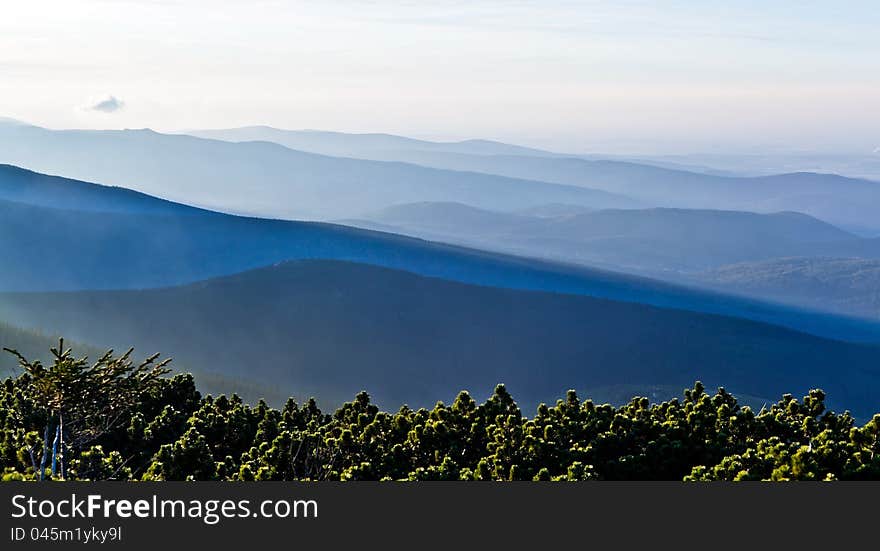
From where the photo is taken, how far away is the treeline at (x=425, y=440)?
24.6 m

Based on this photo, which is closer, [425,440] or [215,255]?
[425,440]

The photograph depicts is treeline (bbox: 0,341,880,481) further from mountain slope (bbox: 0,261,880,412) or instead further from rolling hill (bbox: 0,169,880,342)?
rolling hill (bbox: 0,169,880,342)

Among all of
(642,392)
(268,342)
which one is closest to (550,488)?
(642,392)

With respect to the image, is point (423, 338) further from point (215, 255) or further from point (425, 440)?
point (425, 440)

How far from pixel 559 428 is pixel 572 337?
11432cm

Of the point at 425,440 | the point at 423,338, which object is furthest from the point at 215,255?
the point at 425,440

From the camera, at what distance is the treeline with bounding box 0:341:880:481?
24578 mm

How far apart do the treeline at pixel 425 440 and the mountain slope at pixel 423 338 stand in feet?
271

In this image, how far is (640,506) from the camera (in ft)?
52.7

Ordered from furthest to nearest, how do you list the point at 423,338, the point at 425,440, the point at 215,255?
the point at 215,255 < the point at 423,338 < the point at 425,440

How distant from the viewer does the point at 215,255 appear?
171375 millimetres

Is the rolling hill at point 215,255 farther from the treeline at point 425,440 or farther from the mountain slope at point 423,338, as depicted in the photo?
the treeline at point 425,440

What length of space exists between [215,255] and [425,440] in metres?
147

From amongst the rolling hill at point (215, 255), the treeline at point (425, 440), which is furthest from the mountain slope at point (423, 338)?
Result: the treeline at point (425, 440)
